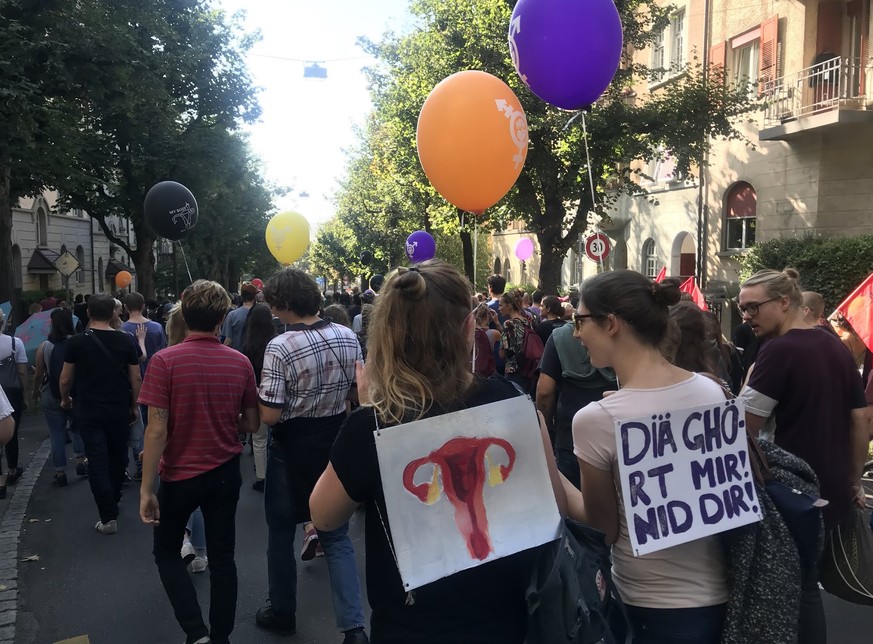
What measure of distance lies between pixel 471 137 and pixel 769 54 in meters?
15.4

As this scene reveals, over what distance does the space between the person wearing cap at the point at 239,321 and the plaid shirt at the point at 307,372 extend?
13.8ft

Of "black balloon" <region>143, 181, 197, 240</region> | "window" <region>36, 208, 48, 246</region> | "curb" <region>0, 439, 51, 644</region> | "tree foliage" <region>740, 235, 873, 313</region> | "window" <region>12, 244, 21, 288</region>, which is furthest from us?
"window" <region>36, 208, 48, 246</region>

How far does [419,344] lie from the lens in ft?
6.06

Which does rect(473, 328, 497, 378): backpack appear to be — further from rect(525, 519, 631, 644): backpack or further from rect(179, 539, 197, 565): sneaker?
rect(525, 519, 631, 644): backpack

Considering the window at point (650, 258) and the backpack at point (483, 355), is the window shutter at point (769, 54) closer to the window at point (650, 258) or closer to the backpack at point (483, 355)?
the window at point (650, 258)

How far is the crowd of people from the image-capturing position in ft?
6.05

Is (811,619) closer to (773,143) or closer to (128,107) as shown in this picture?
(128,107)

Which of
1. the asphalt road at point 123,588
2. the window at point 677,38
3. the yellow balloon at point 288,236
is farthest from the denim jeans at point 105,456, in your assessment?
the window at point 677,38

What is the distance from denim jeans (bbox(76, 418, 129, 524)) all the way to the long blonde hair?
4442 millimetres


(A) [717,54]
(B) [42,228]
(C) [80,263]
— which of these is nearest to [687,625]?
(A) [717,54]

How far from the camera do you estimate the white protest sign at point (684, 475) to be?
197 centimetres

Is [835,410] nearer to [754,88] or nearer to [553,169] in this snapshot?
[553,169]

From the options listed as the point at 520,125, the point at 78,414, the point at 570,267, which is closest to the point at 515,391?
the point at 78,414

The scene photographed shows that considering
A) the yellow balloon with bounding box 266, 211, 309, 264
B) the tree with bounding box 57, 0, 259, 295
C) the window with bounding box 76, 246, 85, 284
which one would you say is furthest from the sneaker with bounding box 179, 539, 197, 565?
the window with bounding box 76, 246, 85, 284
